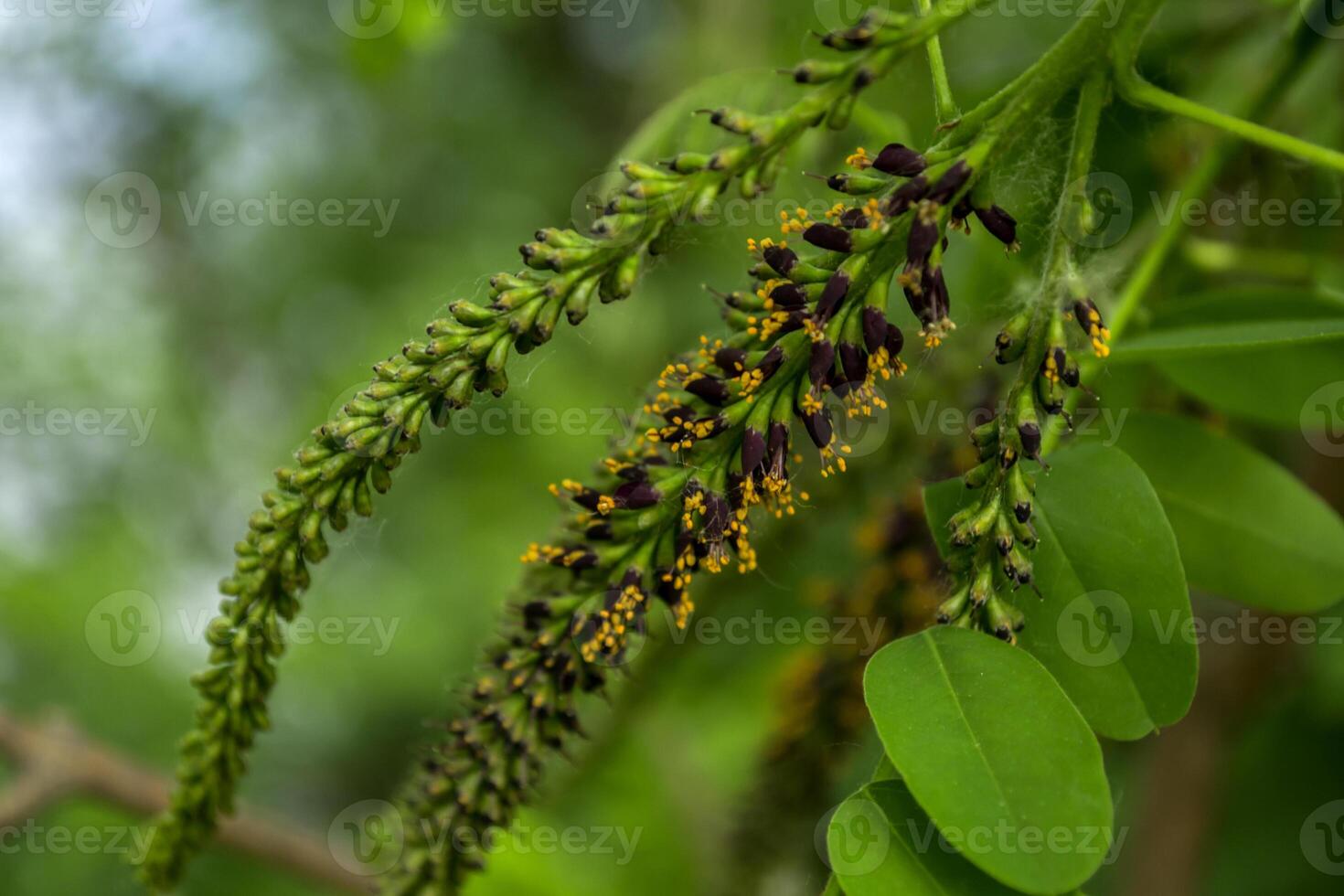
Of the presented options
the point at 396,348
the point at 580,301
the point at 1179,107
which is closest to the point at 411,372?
the point at 580,301

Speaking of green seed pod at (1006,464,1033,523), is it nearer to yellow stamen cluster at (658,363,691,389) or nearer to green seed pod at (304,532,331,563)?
yellow stamen cluster at (658,363,691,389)

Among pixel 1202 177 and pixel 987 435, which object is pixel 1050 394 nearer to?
pixel 987 435

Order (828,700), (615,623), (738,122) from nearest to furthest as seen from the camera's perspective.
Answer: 1. (738,122)
2. (615,623)
3. (828,700)

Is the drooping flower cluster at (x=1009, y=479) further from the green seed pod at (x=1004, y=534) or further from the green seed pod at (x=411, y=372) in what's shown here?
the green seed pod at (x=411, y=372)

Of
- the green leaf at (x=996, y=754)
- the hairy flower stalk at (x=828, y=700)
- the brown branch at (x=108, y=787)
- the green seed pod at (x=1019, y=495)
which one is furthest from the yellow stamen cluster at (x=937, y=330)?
the brown branch at (x=108, y=787)

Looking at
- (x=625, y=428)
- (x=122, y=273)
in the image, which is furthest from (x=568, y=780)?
(x=122, y=273)

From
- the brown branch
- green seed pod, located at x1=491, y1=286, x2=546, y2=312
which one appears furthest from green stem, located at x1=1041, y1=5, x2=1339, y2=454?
the brown branch
